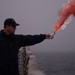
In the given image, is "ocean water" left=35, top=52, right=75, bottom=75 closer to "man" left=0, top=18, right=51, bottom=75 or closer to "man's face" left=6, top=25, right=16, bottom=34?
"man" left=0, top=18, right=51, bottom=75

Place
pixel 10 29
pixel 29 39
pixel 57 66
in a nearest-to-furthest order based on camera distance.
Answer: pixel 10 29
pixel 29 39
pixel 57 66


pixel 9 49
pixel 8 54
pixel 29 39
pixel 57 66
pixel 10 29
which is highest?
pixel 57 66

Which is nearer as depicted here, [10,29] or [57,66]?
[10,29]

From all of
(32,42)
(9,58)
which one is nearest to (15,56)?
(9,58)

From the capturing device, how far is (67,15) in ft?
29.3

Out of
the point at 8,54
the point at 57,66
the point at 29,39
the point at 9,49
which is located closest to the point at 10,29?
the point at 9,49

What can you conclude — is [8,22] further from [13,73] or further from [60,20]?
[60,20]

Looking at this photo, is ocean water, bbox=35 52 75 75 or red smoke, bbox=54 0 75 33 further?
ocean water, bbox=35 52 75 75

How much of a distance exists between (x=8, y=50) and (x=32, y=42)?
715mm

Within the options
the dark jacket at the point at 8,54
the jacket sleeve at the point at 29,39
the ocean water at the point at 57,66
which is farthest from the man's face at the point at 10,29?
the ocean water at the point at 57,66

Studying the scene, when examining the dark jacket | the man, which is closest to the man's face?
the man

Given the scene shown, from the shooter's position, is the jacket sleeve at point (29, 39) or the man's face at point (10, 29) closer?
the man's face at point (10, 29)

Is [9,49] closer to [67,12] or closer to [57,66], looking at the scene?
[67,12]

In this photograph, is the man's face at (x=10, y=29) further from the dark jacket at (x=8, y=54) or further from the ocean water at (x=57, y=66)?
the ocean water at (x=57, y=66)
